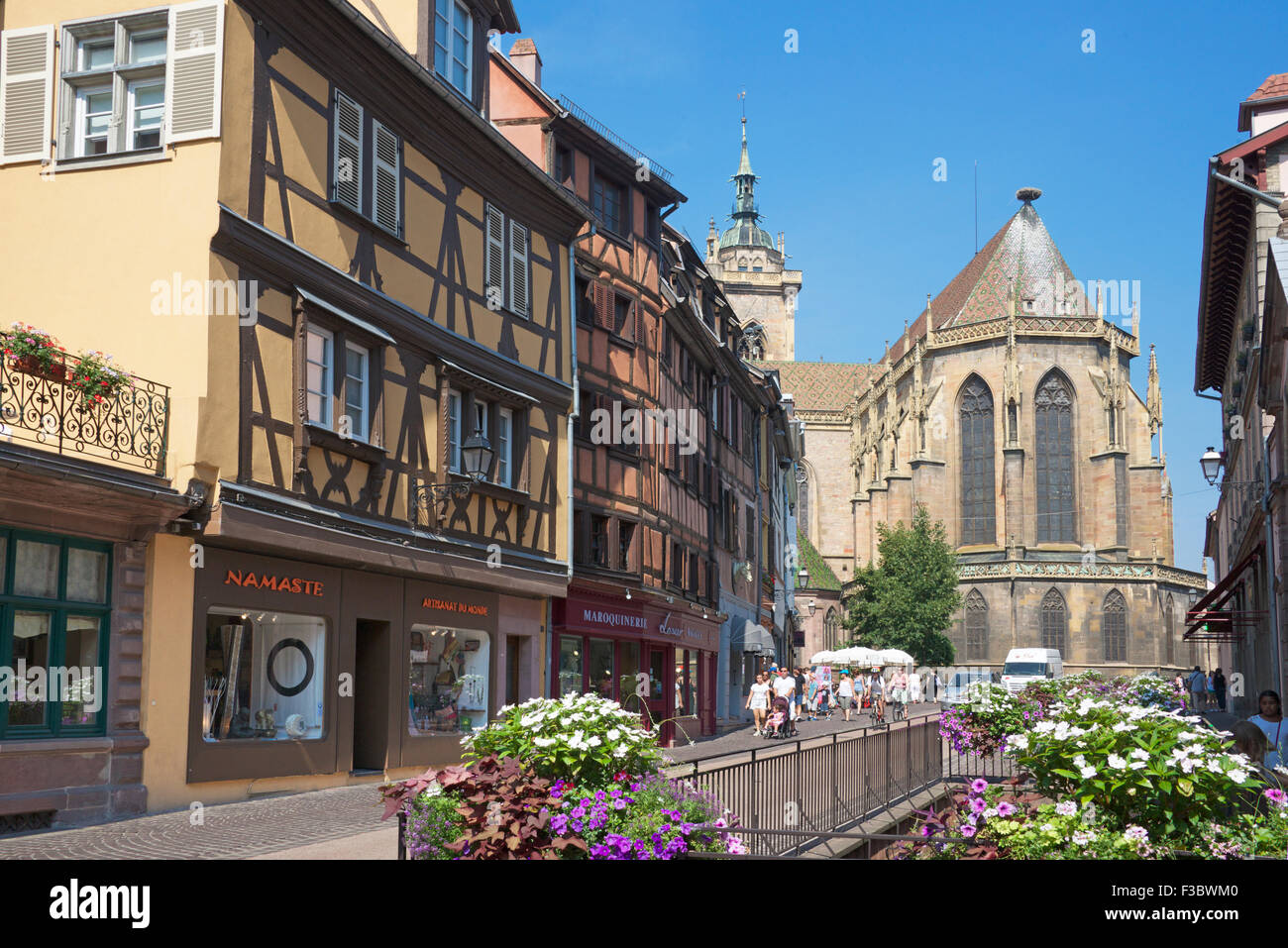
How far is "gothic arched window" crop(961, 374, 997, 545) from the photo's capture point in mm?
76625

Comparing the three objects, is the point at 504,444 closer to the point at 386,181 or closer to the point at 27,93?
the point at 386,181

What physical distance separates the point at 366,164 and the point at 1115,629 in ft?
210

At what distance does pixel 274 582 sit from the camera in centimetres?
1531

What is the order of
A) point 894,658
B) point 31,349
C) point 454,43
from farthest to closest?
point 894,658
point 454,43
point 31,349

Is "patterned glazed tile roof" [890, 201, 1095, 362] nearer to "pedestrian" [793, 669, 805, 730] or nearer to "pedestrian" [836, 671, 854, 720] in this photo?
"pedestrian" [836, 671, 854, 720]

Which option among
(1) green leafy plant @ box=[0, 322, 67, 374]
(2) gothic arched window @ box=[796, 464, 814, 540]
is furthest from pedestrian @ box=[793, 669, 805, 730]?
(2) gothic arched window @ box=[796, 464, 814, 540]

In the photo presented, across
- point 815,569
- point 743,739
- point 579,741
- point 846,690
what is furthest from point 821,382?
point 579,741

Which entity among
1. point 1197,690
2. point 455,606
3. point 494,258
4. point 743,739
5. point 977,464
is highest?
point 977,464

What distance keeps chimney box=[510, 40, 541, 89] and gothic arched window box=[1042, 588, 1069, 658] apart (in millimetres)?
54764

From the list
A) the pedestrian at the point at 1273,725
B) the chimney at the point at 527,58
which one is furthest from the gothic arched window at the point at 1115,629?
the pedestrian at the point at 1273,725

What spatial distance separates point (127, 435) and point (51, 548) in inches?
52.1

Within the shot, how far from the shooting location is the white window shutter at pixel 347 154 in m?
16.6
